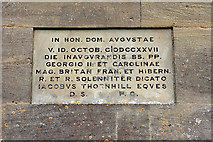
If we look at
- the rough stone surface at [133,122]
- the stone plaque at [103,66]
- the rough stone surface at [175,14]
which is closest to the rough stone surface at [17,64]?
the stone plaque at [103,66]

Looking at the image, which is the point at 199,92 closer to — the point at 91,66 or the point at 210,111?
the point at 210,111

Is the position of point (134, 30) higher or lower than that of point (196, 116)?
higher

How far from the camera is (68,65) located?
11.5 feet

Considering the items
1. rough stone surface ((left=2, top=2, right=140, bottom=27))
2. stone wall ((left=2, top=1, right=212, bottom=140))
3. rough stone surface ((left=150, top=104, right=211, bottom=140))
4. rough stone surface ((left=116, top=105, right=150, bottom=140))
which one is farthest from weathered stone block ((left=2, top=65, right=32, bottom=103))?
rough stone surface ((left=150, top=104, right=211, bottom=140))

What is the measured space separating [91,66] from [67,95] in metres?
0.58

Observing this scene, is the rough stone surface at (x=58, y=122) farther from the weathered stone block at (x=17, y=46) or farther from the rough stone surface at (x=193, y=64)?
the rough stone surface at (x=193, y=64)

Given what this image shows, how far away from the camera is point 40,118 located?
3.32 meters

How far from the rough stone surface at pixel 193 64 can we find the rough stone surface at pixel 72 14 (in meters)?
0.77

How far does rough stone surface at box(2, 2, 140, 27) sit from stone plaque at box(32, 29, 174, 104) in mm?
126

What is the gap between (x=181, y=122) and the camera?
3285mm

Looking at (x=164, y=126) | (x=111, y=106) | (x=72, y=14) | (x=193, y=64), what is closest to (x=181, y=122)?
(x=164, y=126)

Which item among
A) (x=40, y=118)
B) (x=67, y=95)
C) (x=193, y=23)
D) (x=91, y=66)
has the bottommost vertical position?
(x=40, y=118)

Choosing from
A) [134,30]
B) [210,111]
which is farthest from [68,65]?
[210,111]

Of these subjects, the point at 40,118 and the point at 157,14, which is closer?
the point at 40,118
